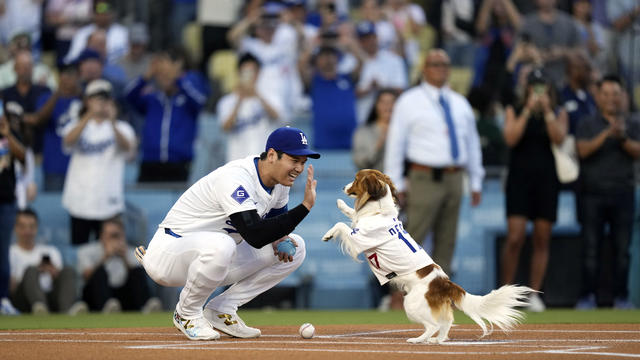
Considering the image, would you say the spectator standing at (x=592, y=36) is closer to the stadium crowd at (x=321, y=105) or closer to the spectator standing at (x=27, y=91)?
the stadium crowd at (x=321, y=105)

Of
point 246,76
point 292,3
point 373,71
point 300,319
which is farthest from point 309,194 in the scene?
point 292,3

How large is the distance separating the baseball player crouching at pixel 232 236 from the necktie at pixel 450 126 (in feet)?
13.2

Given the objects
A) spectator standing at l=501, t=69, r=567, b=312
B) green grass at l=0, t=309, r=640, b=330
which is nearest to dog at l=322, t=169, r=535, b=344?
green grass at l=0, t=309, r=640, b=330

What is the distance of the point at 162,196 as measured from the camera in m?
13.4

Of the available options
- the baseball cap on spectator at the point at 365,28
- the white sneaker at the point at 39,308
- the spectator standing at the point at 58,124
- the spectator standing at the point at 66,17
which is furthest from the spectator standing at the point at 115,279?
the baseball cap on spectator at the point at 365,28

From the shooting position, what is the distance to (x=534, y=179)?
38.8ft

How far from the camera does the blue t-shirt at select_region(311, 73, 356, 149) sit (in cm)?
1416

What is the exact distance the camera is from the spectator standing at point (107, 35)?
15.0 meters

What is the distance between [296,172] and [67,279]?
631 centimetres

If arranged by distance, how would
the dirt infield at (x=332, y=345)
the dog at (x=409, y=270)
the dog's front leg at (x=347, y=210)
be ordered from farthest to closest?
1. the dog's front leg at (x=347, y=210)
2. the dog at (x=409, y=270)
3. the dirt infield at (x=332, y=345)

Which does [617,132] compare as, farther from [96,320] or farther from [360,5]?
[96,320]

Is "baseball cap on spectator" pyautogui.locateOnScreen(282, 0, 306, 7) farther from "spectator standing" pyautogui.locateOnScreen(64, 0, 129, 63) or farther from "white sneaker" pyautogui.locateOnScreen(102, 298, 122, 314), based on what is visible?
"white sneaker" pyautogui.locateOnScreen(102, 298, 122, 314)

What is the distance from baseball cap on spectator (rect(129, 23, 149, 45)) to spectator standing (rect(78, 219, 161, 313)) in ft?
11.8

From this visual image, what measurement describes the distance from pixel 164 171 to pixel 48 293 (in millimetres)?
2351
